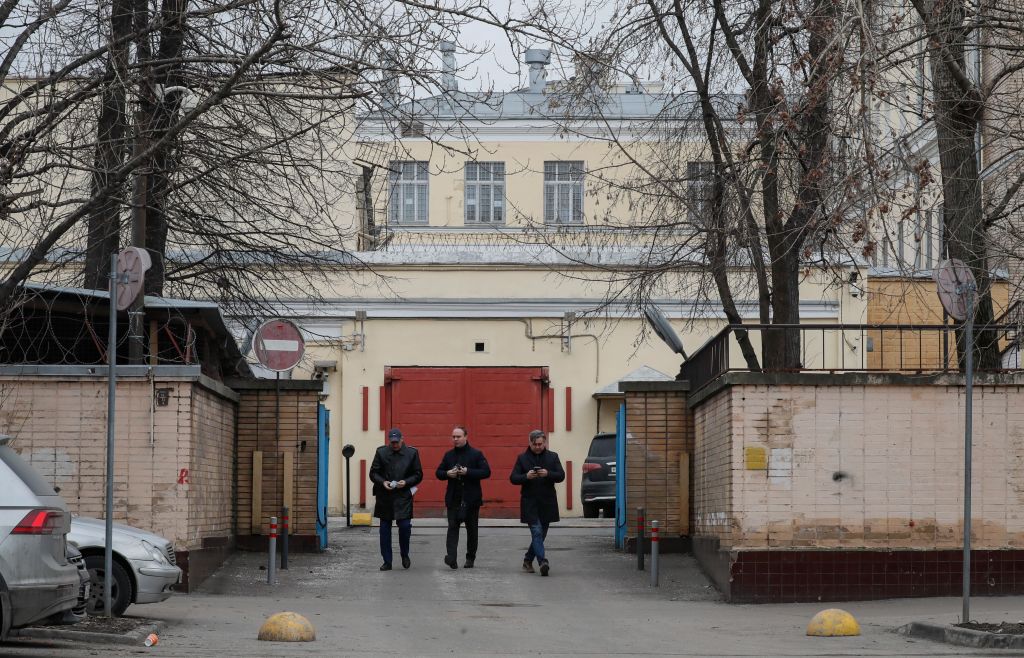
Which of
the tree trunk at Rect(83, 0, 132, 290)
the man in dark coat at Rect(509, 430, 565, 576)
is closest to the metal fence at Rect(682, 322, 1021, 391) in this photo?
the man in dark coat at Rect(509, 430, 565, 576)

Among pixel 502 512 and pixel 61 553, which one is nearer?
pixel 61 553

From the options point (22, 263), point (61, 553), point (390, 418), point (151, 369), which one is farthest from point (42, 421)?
point (390, 418)

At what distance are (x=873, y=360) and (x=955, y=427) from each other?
1428 centimetres

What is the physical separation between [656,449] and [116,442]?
786 cm

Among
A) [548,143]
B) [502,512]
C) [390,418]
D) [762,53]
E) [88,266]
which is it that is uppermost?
[548,143]

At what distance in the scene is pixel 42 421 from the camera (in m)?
15.9

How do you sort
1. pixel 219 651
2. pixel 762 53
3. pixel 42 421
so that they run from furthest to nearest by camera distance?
pixel 762 53 → pixel 42 421 → pixel 219 651

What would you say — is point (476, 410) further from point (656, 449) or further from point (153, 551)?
point (153, 551)

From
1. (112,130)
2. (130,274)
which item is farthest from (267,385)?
(130,274)

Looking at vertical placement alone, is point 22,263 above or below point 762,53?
below

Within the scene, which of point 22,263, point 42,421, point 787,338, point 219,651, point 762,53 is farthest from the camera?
point 787,338

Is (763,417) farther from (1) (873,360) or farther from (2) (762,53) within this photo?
(1) (873,360)

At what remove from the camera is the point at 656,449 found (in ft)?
67.6

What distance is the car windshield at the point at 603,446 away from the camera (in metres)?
28.5
